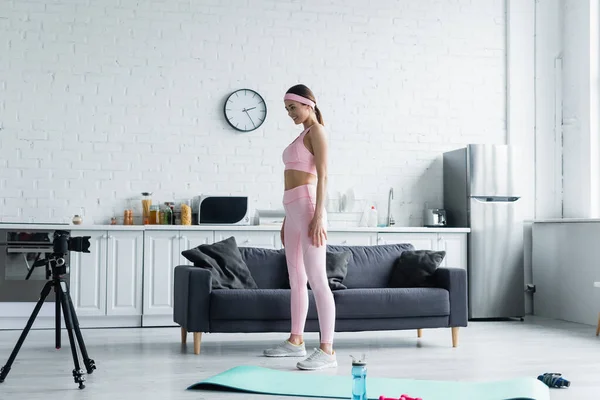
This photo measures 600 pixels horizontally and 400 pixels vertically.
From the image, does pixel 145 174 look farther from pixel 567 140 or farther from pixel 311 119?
pixel 567 140

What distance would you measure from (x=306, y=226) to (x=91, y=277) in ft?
8.61

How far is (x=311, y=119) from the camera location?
164 inches

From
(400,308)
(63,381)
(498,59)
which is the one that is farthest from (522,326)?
(63,381)

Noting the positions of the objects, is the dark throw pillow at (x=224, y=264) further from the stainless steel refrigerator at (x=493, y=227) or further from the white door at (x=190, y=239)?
the stainless steel refrigerator at (x=493, y=227)

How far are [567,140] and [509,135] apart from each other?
1.80 feet

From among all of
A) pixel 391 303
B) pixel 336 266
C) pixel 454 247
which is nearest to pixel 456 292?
pixel 391 303

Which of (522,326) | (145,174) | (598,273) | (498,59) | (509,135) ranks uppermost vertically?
(498,59)

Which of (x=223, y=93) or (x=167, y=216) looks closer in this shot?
(x=167, y=216)

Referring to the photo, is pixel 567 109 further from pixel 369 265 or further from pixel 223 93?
pixel 223 93

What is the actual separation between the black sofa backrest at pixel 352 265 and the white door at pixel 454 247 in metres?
1.05

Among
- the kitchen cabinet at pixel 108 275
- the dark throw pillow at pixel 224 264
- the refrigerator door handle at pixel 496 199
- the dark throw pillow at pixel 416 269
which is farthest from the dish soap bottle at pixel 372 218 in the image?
the kitchen cabinet at pixel 108 275

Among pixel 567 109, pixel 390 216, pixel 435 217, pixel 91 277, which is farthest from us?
pixel 567 109

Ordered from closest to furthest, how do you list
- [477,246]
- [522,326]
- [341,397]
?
[341,397]
[522,326]
[477,246]

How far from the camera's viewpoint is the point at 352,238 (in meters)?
6.39
